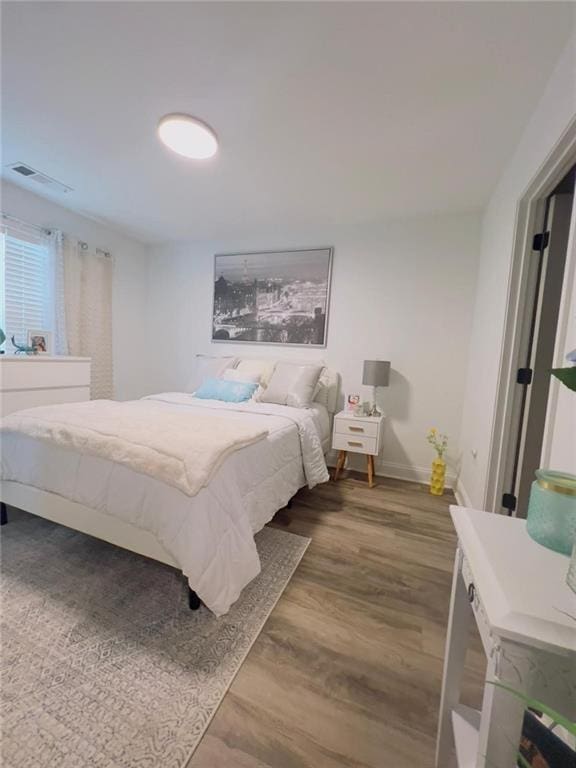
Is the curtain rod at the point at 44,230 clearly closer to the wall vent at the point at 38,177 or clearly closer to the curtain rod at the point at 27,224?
the curtain rod at the point at 27,224

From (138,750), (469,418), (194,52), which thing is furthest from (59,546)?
(469,418)

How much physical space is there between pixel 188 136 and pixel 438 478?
314 cm

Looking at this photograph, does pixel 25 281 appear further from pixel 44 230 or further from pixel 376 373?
pixel 376 373

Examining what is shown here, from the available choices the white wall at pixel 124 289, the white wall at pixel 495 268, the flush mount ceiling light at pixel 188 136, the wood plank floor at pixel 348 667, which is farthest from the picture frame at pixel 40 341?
the white wall at pixel 495 268

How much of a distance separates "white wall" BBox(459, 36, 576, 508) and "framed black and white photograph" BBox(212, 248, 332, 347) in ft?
4.55

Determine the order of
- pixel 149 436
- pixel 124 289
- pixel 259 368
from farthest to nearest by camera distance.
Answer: pixel 124 289
pixel 259 368
pixel 149 436

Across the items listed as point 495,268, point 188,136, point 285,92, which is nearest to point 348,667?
point 495,268

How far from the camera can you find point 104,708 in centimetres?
98

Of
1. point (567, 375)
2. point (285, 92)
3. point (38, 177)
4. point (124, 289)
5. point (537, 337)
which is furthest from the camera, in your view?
point (124, 289)

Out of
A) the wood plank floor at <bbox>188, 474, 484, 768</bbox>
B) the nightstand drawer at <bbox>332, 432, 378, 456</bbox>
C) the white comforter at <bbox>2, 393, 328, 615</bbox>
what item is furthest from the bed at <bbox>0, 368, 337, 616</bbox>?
the nightstand drawer at <bbox>332, 432, 378, 456</bbox>

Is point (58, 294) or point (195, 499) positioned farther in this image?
point (58, 294)

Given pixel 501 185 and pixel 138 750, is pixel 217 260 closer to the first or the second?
pixel 501 185

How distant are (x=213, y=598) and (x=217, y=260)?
3.37m

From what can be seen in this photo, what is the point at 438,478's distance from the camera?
2.69m
